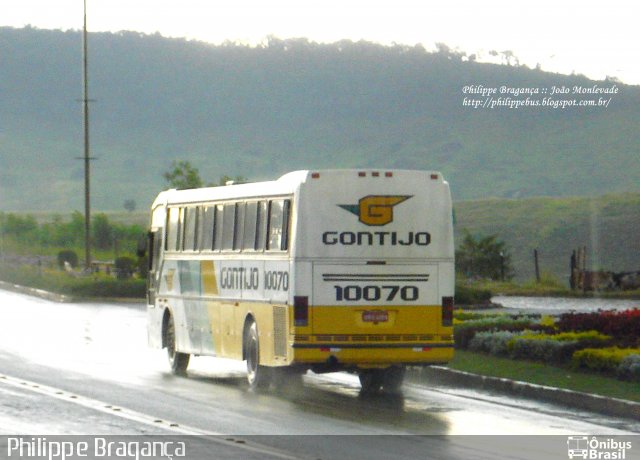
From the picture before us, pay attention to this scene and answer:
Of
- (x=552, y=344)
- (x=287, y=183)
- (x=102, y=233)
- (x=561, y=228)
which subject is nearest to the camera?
(x=287, y=183)

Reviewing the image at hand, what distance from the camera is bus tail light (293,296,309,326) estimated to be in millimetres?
17875

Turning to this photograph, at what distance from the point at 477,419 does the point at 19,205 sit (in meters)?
164

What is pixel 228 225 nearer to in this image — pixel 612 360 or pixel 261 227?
pixel 261 227

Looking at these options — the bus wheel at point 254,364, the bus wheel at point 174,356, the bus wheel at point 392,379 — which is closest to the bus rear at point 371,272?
the bus wheel at point 392,379

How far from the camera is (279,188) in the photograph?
740 inches

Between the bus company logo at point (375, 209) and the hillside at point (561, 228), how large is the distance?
5509 cm

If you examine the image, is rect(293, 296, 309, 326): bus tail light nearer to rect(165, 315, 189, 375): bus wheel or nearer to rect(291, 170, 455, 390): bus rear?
rect(291, 170, 455, 390): bus rear

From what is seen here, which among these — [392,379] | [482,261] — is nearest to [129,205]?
[482,261]

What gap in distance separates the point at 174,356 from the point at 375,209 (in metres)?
5.53

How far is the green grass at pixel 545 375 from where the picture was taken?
57.0 ft

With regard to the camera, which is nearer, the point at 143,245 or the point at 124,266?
the point at 143,245

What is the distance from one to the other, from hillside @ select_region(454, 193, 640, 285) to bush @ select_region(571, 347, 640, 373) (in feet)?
175

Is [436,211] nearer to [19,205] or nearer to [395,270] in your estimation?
[395,270]

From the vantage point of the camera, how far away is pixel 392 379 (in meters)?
19.4
